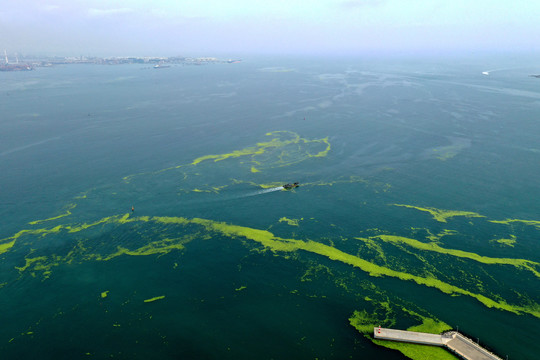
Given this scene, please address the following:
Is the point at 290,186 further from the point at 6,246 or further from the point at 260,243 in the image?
the point at 6,246

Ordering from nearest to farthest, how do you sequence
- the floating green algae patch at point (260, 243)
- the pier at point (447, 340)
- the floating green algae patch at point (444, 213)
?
the pier at point (447, 340) → the floating green algae patch at point (260, 243) → the floating green algae patch at point (444, 213)

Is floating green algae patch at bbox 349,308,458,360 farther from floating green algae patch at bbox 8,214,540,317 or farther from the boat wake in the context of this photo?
the boat wake

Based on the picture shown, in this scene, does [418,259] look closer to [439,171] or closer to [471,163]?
[439,171]

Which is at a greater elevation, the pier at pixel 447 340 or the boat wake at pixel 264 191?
the boat wake at pixel 264 191

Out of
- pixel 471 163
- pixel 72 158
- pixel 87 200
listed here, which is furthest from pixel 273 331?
pixel 72 158

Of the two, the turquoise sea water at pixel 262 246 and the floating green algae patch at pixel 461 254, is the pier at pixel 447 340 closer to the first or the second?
the turquoise sea water at pixel 262 246

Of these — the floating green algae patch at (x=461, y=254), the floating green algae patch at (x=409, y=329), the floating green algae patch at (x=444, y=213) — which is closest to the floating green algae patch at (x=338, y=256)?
the floating green algae patch at (x=409, y=329)

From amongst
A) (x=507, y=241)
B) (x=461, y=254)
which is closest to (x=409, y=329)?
(x=461, y=254)
